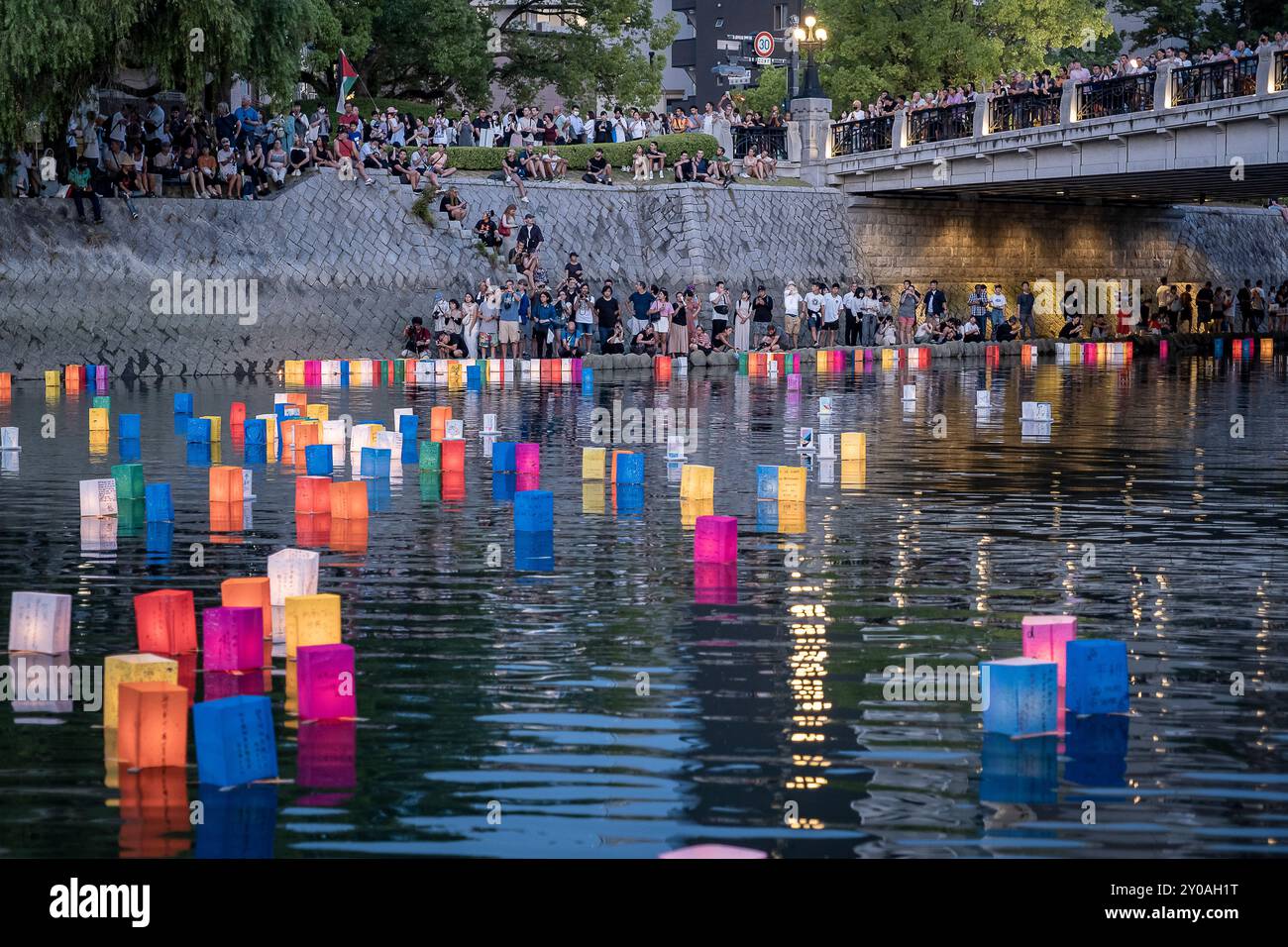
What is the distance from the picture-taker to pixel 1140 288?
5684 cm

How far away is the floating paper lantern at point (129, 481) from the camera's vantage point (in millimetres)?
16500

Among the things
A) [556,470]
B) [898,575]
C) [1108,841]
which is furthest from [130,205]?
[1108,841]

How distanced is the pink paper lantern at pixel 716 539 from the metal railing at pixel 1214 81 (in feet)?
91.1

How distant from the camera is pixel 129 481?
16.6 metres

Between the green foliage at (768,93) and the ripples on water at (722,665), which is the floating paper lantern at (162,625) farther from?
the green foliage at (768,93)

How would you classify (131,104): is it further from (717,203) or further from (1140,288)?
(1140,288)

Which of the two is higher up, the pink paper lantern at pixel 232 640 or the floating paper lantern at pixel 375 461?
the floating paper lantern at pixel 375 461

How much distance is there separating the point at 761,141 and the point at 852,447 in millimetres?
31390

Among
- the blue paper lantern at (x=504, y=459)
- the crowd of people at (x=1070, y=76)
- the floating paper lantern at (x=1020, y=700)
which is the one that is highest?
the crowd of people at (x=1070, y=76)

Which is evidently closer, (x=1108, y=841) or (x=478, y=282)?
(x=1108, y=841)

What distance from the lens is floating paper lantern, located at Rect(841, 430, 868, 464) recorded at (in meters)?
19.8

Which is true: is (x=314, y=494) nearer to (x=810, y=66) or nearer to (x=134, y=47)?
(x=134, y=47)

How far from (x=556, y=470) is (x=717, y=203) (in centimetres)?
2752

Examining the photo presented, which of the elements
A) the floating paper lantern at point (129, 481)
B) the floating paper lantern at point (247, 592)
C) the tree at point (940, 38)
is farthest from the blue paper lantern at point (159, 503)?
the tree at point (940, 38)
